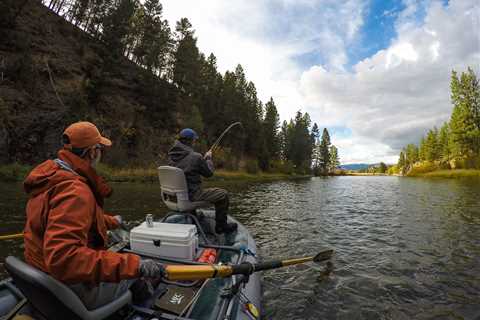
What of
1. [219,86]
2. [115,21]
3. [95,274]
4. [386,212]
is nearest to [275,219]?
[386,212]

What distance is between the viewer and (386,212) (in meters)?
13.9

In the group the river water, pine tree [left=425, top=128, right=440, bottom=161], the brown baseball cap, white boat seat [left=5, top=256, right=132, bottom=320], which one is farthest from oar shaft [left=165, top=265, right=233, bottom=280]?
pine tree [left=425, top=128, right=440, bottom=161]

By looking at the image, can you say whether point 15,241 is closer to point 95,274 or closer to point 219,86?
point 95,274

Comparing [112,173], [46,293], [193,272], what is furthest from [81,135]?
[112,173]

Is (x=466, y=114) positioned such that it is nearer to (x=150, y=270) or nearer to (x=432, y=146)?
(x=432, y=146)

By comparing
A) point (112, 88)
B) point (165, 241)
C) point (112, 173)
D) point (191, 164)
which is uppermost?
point (112, 88)

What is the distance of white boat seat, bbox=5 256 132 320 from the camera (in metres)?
1.85

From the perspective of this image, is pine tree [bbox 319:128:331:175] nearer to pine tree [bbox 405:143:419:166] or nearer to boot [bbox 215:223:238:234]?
pine tree [bbox 405:143:419:166]

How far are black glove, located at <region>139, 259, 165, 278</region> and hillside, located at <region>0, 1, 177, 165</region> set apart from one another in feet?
81.5

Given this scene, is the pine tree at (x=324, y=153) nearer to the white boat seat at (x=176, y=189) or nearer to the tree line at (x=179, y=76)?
the tree line at (x=179, y=76)

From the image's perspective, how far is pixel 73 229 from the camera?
1907 millimetres

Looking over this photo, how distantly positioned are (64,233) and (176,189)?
11.9 feet

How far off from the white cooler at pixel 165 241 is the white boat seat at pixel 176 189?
1.35 meters

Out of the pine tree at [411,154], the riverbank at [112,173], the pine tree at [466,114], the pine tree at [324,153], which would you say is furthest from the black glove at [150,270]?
the pine tree at [411,154]
